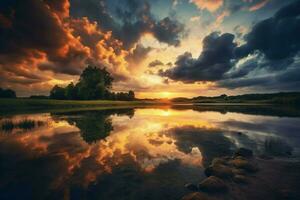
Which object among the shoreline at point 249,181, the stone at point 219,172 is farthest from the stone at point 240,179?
the stone at point 219,172

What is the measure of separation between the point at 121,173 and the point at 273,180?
8.42m

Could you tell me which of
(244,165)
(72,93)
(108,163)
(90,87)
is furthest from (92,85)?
(244,165)

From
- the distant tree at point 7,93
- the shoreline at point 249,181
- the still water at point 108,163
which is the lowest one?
the still water at point 108,163

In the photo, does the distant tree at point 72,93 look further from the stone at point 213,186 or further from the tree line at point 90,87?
the stone at point 213,186

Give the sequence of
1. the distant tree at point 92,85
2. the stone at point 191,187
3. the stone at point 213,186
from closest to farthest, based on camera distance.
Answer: the stone at point 213,186
the stone at point 191,187
the distant tree at point 92,85

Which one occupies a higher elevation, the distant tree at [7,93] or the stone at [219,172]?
the distant tree at [7,93]

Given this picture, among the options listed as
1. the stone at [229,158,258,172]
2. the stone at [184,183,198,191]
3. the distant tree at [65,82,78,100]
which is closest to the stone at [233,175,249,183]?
the stone at [229,158,258,172]

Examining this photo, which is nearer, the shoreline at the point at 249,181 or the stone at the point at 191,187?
the shoreline at the point at 249,181

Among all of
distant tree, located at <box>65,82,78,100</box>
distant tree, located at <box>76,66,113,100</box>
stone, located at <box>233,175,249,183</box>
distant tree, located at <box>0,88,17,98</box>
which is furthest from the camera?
distant tree, located at <box>65,82,78,100</box>

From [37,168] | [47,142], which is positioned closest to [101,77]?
[47,142]

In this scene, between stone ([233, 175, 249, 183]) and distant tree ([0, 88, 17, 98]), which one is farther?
distant tree ([0, 88, 17, 98])

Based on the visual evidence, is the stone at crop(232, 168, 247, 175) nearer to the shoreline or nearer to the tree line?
the shoreline

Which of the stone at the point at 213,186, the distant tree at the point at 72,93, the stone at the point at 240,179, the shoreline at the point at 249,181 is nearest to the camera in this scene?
the shoreline at the point at 249,181

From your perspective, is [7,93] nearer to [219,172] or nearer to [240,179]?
[219,172]
